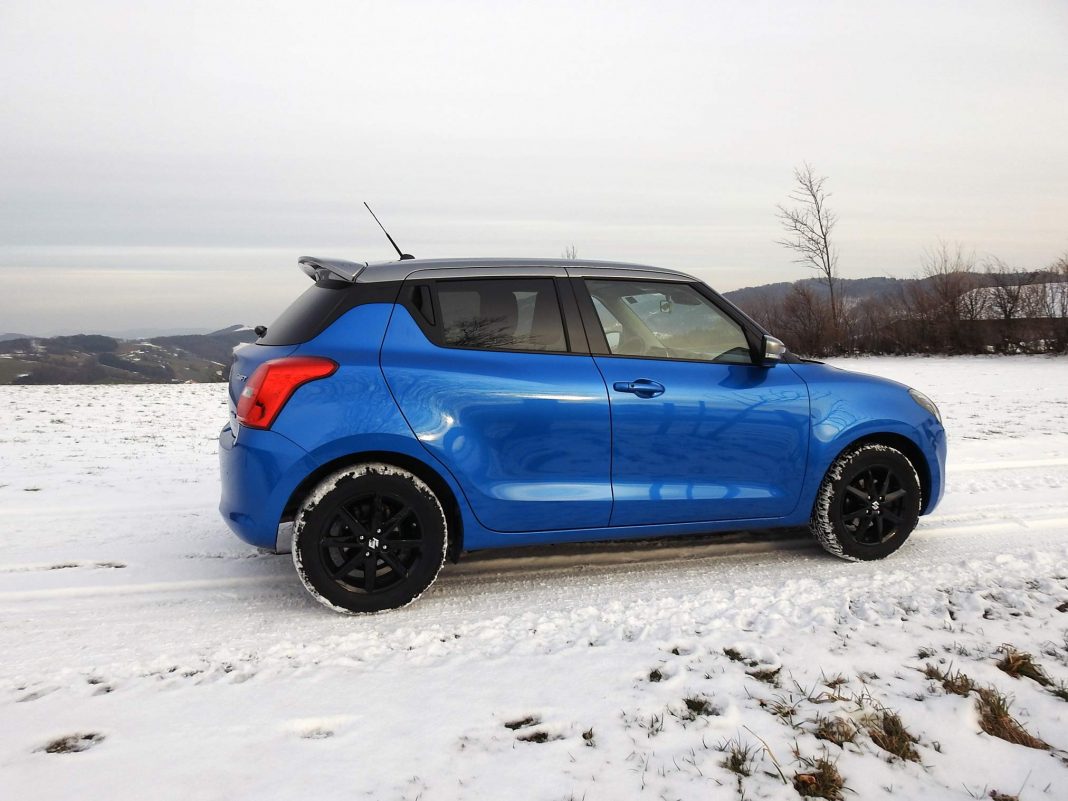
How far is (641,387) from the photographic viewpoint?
421cm

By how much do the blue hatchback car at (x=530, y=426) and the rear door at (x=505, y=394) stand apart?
0.4 inches

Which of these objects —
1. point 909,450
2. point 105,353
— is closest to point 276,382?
point 909,450

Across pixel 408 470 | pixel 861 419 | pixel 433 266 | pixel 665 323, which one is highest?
pixel 433 266

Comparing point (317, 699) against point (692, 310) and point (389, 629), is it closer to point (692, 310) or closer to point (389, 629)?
point (389, 629)

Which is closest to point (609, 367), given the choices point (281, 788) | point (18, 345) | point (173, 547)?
point (281, 788)

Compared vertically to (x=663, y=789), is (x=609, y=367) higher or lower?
higher

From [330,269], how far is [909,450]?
355 centimetres

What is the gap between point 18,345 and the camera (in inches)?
3014

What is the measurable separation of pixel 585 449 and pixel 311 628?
5.24 feet

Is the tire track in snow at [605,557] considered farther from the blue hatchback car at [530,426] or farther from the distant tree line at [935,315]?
the distant tree line at [935,315]

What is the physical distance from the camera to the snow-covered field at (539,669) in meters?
2.52

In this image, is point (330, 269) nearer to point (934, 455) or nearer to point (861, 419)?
point (861, 419)

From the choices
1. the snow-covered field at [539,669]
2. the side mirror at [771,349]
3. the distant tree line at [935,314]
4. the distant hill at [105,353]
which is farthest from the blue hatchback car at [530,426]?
the distant hill at [105,353]

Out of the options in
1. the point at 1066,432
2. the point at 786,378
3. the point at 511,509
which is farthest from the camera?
the point at 1066,432
